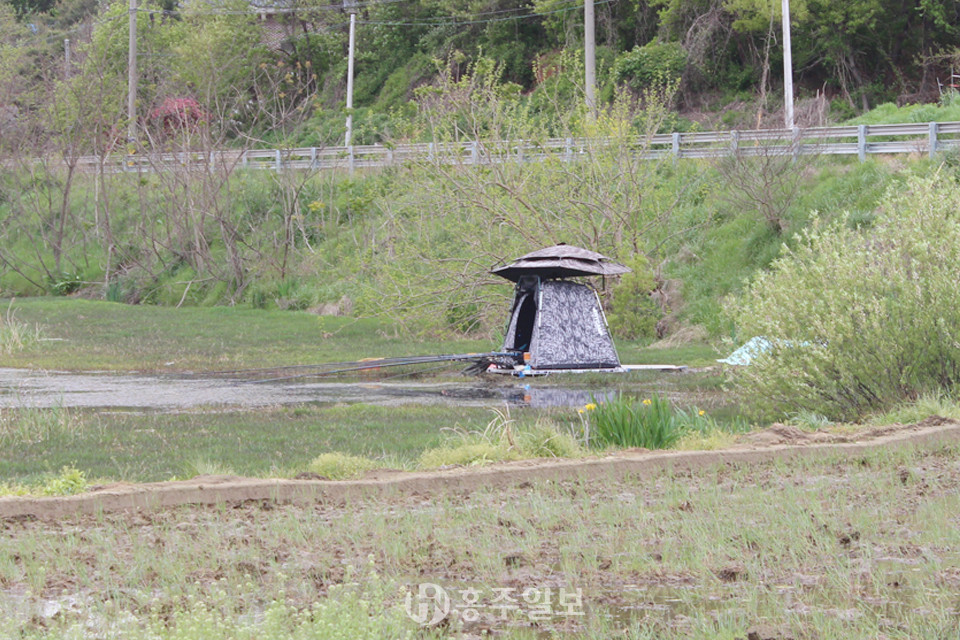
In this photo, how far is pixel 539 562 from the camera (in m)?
Answer: 7.21

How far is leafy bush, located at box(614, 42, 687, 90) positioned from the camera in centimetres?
4559

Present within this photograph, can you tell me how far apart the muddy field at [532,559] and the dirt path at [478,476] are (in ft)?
0.18

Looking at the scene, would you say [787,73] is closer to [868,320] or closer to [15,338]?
[15,338]

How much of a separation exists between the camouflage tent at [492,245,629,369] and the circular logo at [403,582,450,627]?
15.3 metres

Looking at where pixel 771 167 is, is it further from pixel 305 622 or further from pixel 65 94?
pixel 65 94

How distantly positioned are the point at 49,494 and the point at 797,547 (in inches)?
217

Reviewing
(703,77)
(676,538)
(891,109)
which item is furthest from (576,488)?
(703,77)

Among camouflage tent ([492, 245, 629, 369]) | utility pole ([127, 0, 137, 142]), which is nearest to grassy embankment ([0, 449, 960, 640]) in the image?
camouflage tent ([492, 245, 629, 369])

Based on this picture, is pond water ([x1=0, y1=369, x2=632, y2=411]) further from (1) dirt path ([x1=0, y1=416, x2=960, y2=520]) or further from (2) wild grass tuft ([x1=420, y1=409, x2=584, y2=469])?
(1) dirt path ([x1=0, y1=416, x2=960, y2=520])

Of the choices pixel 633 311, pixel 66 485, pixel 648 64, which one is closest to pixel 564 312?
pixel 633 311

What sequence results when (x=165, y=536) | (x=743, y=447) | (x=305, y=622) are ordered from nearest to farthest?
(x=305, y=622) < (x=165, y=536) < (x=743, y=447)

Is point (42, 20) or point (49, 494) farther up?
point (42, 20)

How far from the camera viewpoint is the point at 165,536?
26.2 feet

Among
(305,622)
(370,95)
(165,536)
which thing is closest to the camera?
(305,622)
